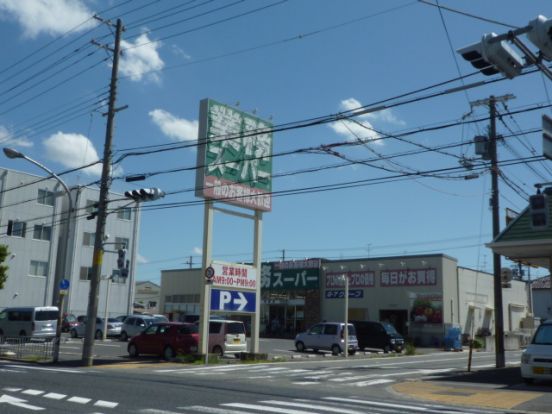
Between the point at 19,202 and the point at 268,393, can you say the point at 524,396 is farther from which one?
the point at 19,202

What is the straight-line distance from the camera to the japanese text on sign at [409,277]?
142 feet

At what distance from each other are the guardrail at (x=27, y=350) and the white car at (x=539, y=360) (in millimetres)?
16864

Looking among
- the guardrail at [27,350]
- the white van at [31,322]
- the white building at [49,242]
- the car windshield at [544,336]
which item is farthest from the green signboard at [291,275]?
the car windshield at [544,336]

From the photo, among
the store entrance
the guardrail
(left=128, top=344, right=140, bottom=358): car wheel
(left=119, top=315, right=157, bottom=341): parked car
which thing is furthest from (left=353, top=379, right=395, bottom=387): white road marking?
the store entrance

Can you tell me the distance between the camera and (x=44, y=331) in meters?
37.7

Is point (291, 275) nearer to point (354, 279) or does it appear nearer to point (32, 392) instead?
point (354, 279)

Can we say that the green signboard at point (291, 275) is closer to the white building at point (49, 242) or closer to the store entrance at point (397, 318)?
the store entrance at point (397, 318)

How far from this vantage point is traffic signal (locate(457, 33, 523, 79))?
29.1 ft

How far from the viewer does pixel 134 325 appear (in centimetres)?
3859

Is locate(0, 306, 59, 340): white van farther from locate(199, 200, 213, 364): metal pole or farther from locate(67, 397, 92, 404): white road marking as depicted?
locate(67, 397, 92, 404): white road marking

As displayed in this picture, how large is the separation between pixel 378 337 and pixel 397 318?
9.79 m

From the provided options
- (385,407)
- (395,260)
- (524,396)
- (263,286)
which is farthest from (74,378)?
(263,286)

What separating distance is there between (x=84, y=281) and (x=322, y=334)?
27597mm

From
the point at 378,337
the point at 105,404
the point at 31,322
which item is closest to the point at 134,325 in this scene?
the point at 31,322
